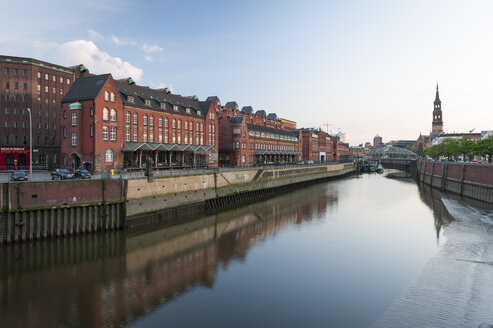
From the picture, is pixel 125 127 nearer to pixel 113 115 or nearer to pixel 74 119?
pixel 113 115

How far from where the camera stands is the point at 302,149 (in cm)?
13950

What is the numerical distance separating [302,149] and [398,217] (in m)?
95.7

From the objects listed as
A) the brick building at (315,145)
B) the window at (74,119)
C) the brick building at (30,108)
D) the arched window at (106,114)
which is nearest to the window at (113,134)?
the arched window at (106,114)

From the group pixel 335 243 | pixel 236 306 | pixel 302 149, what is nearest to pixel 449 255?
pixel 335 243

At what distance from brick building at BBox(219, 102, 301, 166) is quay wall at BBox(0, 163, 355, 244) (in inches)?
1493

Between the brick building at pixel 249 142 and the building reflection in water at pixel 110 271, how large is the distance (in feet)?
169

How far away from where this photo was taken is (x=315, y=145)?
493ft

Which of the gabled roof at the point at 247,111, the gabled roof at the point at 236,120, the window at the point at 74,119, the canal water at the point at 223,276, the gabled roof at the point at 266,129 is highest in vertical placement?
the gabled roof at the point at 247,111

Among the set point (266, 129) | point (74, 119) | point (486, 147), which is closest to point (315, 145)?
point (266, 129)

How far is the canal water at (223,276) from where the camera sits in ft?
56.7

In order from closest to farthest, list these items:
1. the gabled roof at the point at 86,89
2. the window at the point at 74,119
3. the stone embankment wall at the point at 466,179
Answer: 1. the gabled roof at the point at 86,89
2. the window at the point at 74,119
3. the stone embankment wall at the point at 466,179

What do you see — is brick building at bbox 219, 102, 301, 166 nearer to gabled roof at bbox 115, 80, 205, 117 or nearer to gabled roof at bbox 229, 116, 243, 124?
gabled roof at bbox 229, 116, 243, 124

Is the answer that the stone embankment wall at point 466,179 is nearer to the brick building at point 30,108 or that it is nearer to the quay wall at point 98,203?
A: the quay wall at point 98,203

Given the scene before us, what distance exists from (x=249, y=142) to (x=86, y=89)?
51330 mm
